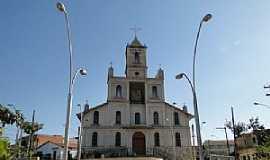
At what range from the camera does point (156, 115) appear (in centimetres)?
4528

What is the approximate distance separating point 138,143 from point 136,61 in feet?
44.5

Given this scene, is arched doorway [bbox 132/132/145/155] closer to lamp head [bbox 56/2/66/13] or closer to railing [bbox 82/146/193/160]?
railing [bbox 82/146/193/160]

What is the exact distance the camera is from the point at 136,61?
48250 mm

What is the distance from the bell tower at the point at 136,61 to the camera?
47281 millimetres

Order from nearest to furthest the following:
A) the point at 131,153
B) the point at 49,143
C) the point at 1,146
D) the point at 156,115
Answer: the point at 1,146 < the point at 131,153 < the point at 156,115 < the point at 49,143

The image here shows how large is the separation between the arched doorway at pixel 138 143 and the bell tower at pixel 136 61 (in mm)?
9381

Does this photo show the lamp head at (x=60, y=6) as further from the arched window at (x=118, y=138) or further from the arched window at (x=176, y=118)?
the arched window at (x=176, y=118)

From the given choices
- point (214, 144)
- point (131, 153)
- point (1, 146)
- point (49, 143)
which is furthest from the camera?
point (214, 144)

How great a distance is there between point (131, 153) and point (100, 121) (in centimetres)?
670

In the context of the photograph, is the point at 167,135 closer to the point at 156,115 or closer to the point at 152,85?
the point at 156,115

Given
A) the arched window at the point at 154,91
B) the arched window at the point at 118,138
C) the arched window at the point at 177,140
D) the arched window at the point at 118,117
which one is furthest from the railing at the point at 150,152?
the arched window at the point at 154,91

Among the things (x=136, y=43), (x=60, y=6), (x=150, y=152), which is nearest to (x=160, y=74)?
(x=136, y=43)

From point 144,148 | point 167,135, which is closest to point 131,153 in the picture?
point 144,148

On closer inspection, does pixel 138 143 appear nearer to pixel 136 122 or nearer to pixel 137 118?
pixel 136 122
